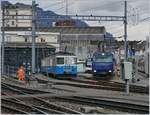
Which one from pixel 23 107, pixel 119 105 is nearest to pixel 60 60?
pixel 23 107

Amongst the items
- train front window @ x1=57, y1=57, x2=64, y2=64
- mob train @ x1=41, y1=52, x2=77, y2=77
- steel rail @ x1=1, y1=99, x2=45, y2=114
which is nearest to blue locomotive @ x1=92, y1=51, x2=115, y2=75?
mob train @ x1=41, y1=52, x2=77, y2=77

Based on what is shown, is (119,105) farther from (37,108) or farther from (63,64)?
(63,64)

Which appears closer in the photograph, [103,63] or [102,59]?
[103,63]

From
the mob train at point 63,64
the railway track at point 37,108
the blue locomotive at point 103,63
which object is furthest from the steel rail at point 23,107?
the blue locomotive at point 103,63

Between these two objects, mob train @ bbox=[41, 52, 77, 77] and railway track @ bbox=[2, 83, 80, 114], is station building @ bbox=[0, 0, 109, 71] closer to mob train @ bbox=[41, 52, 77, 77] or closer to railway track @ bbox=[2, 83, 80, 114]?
mob train @ bbox=[41, 52, 77, 77]

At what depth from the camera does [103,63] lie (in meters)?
56.4

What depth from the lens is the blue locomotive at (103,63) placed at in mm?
56250

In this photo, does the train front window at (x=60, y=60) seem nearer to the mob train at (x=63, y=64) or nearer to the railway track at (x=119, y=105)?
the mob train at (x=63, y=64)

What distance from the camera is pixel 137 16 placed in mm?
55469

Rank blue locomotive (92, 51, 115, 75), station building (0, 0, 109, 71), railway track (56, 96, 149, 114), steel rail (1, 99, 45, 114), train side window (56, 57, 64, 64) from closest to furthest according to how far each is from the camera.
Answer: railway track (56, 96, 149, 114), steel rail (1, 99, 45, 114), train side window (56, 57, 64, 64), blue locomotive (92, 51, 115, 75), station building (0, 0, 109, 71)

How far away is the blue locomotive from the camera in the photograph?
56.2m

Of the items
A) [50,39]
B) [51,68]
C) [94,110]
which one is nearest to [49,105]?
[94,110]

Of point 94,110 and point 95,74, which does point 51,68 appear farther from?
point 94,110

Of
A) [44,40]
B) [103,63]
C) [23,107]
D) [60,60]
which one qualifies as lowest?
[23,107]
